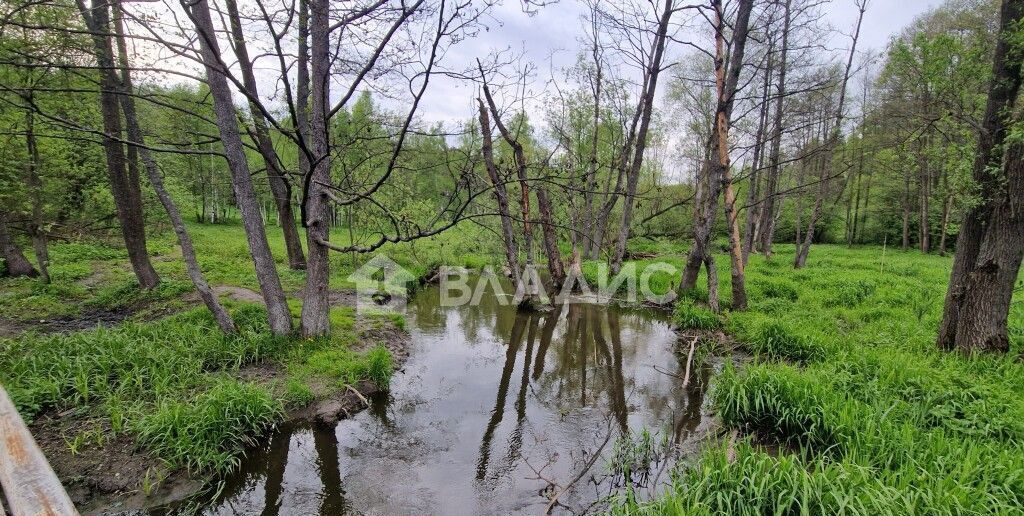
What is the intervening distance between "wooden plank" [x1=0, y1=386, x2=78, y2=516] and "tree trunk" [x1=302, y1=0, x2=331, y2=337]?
9.10 feet

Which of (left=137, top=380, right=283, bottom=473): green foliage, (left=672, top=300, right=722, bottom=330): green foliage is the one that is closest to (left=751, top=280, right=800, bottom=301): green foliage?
(left=672, top=300, right=722, bottom=330): green foliage

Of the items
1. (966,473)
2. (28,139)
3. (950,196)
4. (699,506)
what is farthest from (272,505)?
(28,139)

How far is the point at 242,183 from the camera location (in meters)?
6.04

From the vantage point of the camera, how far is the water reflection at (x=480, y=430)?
400 centimetres

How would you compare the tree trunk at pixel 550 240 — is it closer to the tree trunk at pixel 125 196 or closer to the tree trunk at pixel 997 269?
the tree trunk at pixel 997 269

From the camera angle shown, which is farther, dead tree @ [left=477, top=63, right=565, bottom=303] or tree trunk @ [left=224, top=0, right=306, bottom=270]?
dead tree @ [left=477, top=63, right=565, bottom=303]

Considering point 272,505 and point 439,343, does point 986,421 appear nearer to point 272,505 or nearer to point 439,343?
point 272,505

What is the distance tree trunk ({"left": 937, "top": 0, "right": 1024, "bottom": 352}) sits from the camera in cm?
487

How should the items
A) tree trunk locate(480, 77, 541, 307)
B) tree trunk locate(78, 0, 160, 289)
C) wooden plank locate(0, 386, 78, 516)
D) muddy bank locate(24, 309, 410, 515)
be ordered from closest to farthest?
wooden plank locate(0, 386, 78, 516) < muddy bank locate(24, 309, 410, 515) < tree trunk locate(78, 0, 160, 289) < tree trunk locate(480, 77, 541, 307)

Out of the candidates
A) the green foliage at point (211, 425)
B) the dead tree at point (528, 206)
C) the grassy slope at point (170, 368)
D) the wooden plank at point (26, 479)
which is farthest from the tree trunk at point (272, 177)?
the wooden plank at point (26, 479)

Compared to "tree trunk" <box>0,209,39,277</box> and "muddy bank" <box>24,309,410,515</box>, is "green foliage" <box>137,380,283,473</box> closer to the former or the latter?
"muddy bank" <box>24,309,410,515</box>

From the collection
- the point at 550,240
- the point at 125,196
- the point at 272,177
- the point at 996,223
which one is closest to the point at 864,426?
the point at 996,223

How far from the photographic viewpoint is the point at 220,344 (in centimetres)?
595

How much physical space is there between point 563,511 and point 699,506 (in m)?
1.26
